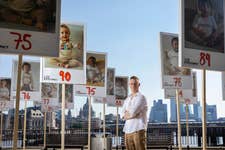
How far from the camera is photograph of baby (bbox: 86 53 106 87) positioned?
1242 cm

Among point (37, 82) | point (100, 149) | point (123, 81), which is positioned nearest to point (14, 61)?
point (37, 82)

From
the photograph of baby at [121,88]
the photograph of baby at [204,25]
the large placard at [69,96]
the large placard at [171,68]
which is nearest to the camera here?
the photograph of baby at [204,25]

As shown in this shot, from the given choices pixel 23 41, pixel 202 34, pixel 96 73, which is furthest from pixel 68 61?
pixel 96 73

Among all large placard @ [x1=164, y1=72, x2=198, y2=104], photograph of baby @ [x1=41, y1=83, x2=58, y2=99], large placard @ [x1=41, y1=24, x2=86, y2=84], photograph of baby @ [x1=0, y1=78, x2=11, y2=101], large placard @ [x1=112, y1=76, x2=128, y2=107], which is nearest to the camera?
large placard @ [x1=41, y1=24, x2=86, y2=84]

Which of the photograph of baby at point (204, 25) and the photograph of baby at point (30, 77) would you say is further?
the photograph of baby at point (30, 77)

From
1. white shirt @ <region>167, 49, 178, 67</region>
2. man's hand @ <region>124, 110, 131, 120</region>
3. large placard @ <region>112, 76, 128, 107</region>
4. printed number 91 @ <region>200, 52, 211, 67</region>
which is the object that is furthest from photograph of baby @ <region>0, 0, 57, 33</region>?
large placard @ <region>112, 76, 128, 107</region>

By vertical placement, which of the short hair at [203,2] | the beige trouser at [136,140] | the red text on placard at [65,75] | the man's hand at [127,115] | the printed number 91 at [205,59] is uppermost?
the short hair at [203,2]

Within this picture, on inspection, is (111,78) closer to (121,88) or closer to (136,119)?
(121,88)

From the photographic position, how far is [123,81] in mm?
17359

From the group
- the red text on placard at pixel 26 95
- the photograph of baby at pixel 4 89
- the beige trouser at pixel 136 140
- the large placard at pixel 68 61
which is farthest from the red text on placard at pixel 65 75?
the photograph of baby at pixel 4 89

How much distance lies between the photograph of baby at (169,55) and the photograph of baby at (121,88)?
6.93 meters

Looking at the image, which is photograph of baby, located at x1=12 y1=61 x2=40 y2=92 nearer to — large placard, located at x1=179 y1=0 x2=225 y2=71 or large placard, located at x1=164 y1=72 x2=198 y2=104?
large placard, located at x1=164 y1=72 x2=198 y2=104

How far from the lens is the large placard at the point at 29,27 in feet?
16.8

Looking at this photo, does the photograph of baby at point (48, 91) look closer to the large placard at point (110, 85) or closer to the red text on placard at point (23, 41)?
the large placard at point (110, 85)
